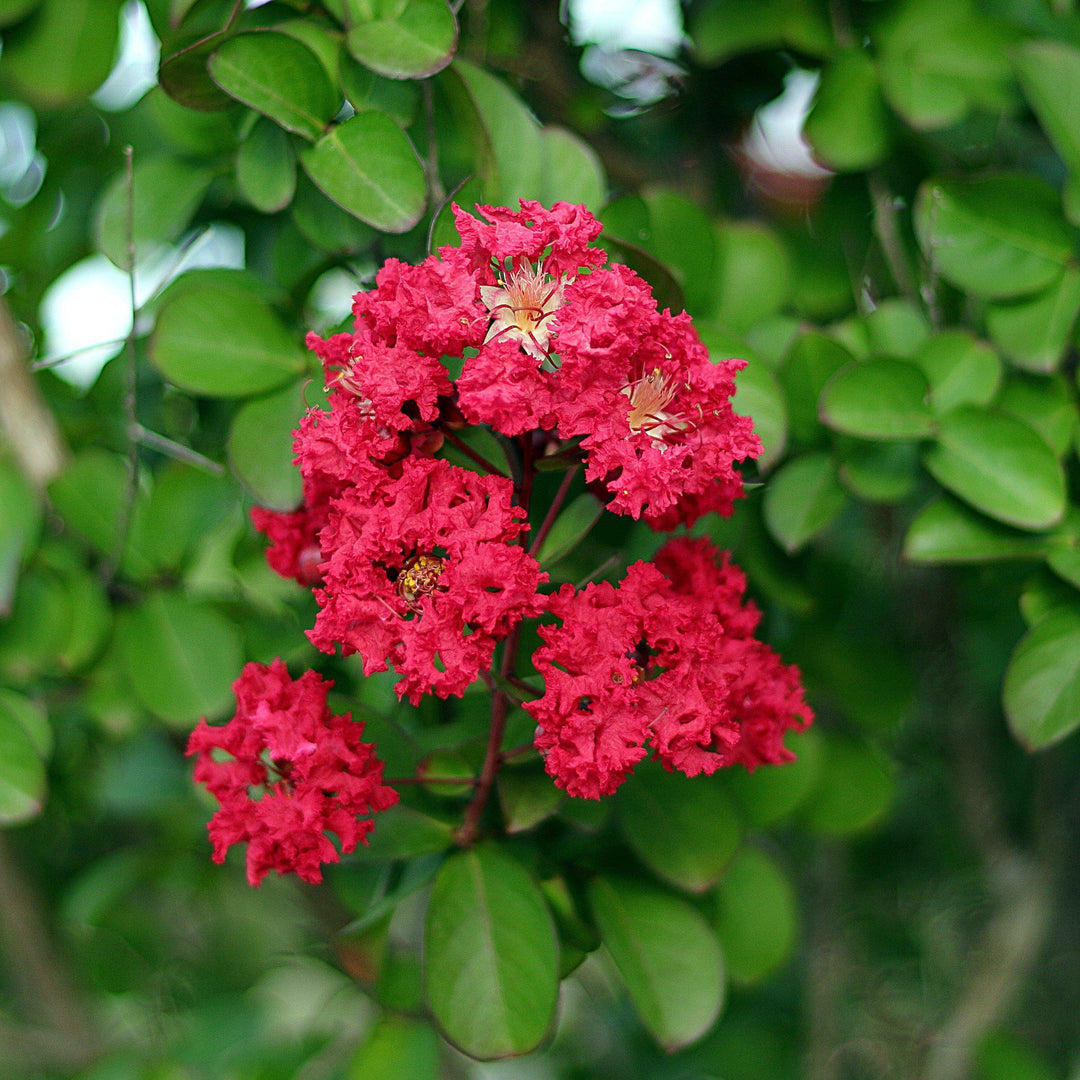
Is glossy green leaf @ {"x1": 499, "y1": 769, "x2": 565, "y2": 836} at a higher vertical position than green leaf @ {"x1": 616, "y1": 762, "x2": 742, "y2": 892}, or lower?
higher

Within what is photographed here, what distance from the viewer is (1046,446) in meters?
0.74

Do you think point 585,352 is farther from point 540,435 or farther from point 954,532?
point 954,532

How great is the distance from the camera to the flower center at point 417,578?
1.67 ft

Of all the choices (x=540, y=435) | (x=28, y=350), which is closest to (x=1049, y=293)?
(x=540, y=435)

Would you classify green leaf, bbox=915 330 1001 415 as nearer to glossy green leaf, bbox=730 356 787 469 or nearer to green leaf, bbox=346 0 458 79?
glossy green leaf, bbox=730 356 787 469

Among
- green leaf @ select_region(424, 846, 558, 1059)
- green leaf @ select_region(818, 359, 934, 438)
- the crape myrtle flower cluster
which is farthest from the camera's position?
green leaf @ select_region(818, 359, 934, 438)

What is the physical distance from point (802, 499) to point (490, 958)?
0.42 meters

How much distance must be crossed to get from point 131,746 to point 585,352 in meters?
0.93

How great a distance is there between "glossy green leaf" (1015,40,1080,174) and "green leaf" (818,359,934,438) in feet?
0.75

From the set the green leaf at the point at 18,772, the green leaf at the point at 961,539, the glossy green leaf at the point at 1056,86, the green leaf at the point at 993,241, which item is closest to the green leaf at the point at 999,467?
the green leaf at the point at 961,539

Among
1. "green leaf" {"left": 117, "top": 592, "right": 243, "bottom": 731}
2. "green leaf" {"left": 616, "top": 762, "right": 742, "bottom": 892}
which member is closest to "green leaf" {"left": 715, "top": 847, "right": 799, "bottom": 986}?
"green leaf" {"left": 616, "top": 762, "right": 742, "bottom": 892}

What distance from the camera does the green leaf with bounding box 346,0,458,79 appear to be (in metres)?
0.64

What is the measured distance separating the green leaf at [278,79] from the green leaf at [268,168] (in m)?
0.04

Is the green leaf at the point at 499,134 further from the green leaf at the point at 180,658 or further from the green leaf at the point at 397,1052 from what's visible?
the green leaf at the point at 397,1052
